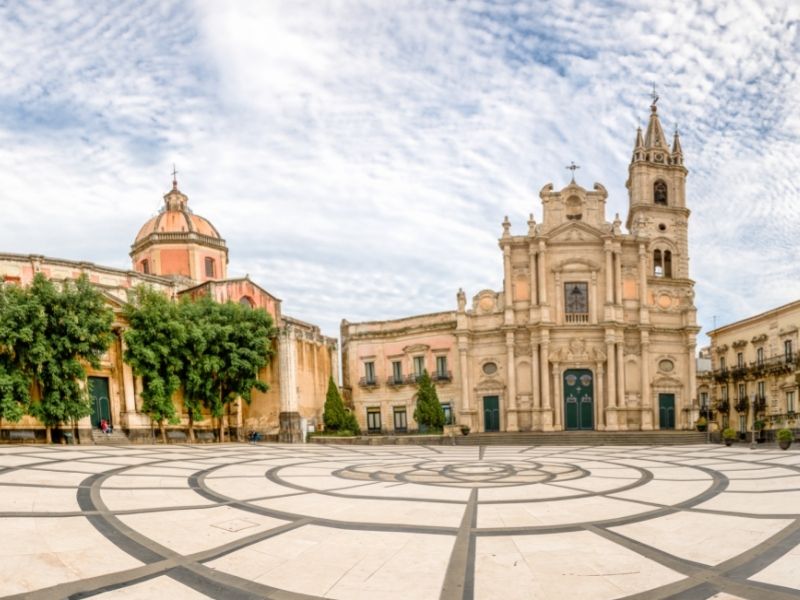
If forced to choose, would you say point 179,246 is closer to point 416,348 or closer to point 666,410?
point 416,348

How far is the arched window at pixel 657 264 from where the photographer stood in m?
48.6

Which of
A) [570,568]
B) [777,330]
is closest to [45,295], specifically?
[570,568]

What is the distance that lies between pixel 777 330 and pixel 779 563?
39.3 m

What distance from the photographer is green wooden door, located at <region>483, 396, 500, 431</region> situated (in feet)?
132

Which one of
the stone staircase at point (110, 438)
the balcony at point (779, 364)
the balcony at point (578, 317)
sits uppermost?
the balcony at point (578, 317)

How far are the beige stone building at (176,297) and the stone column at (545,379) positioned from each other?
16.3 metres

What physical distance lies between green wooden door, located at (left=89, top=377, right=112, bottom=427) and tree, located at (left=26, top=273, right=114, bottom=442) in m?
2.90

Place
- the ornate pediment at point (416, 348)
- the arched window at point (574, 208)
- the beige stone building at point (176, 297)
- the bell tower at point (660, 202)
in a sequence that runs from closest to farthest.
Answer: the beige stone building at point (176, 297), the arched window at point (574, 208), the ornate pediment at point (416, 348), the bell tower at point (660, 202)

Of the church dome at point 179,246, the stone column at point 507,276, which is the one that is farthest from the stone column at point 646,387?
the church dome at point 179,246

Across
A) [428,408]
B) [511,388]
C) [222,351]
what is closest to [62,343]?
[222,351]

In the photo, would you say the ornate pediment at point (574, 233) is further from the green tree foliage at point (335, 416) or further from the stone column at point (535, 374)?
the green tree foliage at point (335, 416)

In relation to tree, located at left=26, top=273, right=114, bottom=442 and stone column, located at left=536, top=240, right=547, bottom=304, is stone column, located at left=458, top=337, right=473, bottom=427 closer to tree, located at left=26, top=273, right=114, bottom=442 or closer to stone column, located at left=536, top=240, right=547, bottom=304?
stone column, located at left=536, top=240, right=547, bottom=304

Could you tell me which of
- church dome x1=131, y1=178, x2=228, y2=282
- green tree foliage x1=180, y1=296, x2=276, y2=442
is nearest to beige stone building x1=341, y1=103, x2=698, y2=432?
green tree foliage x1=180, y1=296, x2=276, y2=442

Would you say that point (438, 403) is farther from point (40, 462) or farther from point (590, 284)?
point (40, 462)
